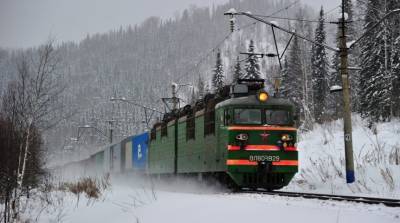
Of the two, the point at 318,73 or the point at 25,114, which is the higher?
the point at 318,73

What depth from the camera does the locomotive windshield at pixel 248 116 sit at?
1459cm

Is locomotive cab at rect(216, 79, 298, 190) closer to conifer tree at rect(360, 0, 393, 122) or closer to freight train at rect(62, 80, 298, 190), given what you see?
freight train at rect(62, 80, 298, 190)

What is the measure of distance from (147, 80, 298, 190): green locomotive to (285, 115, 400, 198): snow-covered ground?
1771 millimetres

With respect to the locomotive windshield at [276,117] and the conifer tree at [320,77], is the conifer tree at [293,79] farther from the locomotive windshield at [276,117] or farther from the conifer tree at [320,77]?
the locomotive windshield at [276,117]

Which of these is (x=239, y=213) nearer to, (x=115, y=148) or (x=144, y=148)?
(x=144, y=148)

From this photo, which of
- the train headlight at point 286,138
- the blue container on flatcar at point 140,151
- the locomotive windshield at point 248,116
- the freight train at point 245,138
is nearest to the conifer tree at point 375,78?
the blue container on flatcar at point 140,151

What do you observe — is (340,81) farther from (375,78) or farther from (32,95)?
(32,95)

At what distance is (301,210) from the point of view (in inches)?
327

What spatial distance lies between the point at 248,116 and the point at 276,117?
0.86 metres

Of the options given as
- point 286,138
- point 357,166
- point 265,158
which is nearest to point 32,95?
point 265,158

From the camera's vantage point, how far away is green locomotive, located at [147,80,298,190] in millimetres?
14195

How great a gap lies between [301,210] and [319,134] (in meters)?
19.7

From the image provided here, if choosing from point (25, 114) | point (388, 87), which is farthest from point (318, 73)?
point (25, 114)

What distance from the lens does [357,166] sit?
53.6 ft
